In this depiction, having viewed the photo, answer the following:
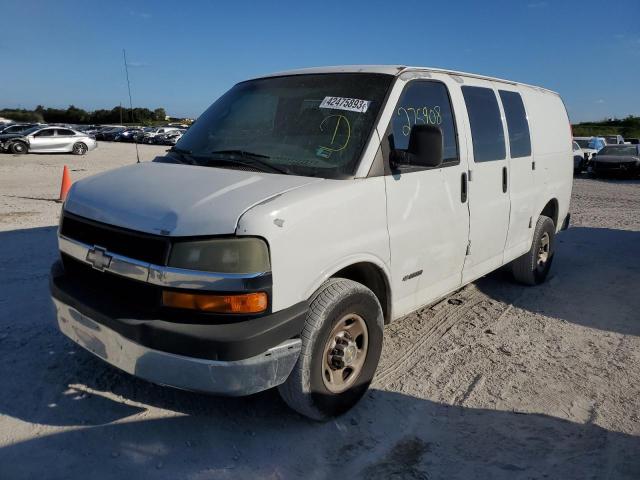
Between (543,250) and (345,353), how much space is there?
12.7ft

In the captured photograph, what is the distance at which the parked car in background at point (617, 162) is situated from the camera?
2053 cm

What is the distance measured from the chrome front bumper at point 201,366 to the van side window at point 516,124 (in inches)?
128

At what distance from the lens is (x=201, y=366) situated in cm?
257

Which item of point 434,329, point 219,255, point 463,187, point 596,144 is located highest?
point 463,187

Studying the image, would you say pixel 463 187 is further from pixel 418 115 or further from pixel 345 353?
pixel 345 353

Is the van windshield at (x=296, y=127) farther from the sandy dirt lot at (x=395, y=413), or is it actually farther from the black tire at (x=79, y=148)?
the black tire at (x=79, y=148)

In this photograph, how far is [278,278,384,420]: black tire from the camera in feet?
9.45

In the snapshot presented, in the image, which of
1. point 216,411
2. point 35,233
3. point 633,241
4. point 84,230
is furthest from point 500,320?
point 35,233

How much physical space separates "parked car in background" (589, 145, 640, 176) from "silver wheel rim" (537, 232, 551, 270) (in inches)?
680

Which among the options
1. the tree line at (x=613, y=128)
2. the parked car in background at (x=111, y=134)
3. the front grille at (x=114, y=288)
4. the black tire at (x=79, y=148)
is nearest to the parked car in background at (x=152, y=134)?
the parked car in background at (x=111, y=134)

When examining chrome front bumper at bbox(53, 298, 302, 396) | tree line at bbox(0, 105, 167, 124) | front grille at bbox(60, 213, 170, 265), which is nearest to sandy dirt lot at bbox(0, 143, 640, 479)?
chrome front bumper at bbox(53, 298, 302, 396)

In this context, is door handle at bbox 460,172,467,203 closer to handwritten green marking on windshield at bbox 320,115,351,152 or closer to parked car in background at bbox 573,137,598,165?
handwritten green marking on windshield at bbox 320,115,351,152


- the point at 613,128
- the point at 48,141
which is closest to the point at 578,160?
the point at 48,141

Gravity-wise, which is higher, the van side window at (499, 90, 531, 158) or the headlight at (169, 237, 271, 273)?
the van side window at (499, 90, 531, 158)
